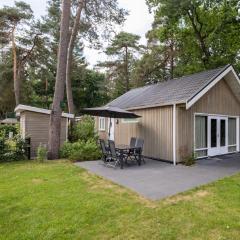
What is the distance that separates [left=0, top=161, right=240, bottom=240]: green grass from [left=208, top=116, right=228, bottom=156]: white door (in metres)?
4.73

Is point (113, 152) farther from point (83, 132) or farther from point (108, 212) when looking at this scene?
point (83, 132)

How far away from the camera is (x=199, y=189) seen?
21.7 ft

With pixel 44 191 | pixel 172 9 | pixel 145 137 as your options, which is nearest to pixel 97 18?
pixel 172 9

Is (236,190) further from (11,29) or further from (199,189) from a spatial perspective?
(11,29)

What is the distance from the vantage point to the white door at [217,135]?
11945mm

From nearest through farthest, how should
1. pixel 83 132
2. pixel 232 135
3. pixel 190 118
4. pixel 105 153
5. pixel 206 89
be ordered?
pixel 105 153
pixel 206 89
pixel 190 118
pixel 232 135
pixel 83 132

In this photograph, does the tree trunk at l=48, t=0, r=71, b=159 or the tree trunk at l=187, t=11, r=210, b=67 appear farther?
the tree trunk at l=187, t=11, r=210, b=67

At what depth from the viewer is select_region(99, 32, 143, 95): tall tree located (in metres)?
30.6

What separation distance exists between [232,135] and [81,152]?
302 inches

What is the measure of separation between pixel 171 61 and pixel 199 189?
22.4 m

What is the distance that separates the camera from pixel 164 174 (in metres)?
8.40

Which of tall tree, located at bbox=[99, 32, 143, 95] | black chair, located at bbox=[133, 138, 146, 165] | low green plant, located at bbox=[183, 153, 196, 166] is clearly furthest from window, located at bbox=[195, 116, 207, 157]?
tall tree, located at bbox=[99, 32, 143, 95]

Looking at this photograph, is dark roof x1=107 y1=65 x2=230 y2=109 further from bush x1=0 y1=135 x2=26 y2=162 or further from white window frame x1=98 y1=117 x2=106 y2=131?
bush x1=0 y1=135 x2=26 y2=162

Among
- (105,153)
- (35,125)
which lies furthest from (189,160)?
(35,125)
